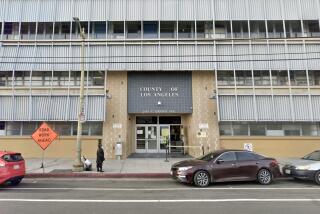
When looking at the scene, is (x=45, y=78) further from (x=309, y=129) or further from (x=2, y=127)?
(x=309, y=129)

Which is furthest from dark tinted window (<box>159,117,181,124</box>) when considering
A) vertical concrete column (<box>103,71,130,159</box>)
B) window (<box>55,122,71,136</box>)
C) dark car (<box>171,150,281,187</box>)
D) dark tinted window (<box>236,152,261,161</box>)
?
dark tinted window (<box>236,152,261,161</box>)

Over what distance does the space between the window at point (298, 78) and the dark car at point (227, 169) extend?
10.3 metres

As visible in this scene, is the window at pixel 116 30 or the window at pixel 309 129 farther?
the window at pixel 116 30

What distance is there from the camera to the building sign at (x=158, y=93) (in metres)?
21.6

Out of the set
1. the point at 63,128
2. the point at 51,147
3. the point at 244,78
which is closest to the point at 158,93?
the point at 244,78

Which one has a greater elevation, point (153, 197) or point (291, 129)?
point (291, 129)

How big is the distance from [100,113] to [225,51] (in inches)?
387

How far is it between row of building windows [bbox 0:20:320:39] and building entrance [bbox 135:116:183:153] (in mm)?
6391

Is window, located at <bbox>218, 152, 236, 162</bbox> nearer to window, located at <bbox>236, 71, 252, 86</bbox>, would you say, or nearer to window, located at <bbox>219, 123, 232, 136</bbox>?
window, located at <bbox>219, 123, 232, 136</bbox>

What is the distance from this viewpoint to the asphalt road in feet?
27.2

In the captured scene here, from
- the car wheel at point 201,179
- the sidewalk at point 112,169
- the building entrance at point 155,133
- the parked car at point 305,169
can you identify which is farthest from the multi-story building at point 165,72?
the car wheel at point 201,179

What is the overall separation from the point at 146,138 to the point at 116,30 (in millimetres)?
8461

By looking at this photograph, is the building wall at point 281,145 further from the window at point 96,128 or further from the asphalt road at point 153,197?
the window at point 96,128

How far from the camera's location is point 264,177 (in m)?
12.8
